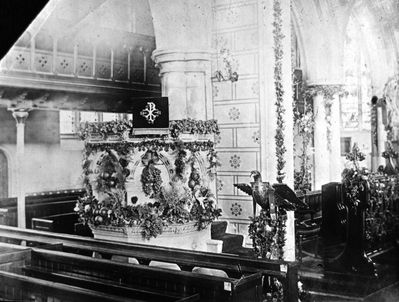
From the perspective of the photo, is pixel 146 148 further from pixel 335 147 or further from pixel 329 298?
pixel 335 147

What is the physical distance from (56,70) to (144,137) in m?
3.60

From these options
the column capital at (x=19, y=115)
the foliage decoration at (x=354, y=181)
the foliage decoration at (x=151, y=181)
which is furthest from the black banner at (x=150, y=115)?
the column capital at (x=19, y=115)

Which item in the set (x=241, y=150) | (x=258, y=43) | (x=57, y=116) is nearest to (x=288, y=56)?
(x=258, y=43)

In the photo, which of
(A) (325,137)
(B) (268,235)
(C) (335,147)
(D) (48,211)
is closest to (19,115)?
(D) (48,211)

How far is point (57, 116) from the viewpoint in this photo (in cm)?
1220

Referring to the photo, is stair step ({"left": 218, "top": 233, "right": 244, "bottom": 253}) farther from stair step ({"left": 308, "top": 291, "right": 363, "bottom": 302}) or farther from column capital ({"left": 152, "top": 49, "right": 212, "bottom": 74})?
column capital ({"left": 152, "top": 49, "right": 212, "bottom": 74})

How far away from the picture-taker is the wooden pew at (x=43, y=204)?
970 centimetres

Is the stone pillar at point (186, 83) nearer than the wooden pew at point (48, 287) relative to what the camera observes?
No

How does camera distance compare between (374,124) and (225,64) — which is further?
(374,124)

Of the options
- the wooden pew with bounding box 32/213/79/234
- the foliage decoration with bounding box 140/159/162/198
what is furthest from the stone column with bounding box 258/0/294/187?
the wooden pew with bounding box 32/213/79/234

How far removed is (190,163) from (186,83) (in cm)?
220

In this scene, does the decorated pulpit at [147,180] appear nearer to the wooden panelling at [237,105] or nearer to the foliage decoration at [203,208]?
the foliage decoration at [203,208]

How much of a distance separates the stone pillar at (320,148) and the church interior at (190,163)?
0.05 meters

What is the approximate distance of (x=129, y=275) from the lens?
14.3 feet
